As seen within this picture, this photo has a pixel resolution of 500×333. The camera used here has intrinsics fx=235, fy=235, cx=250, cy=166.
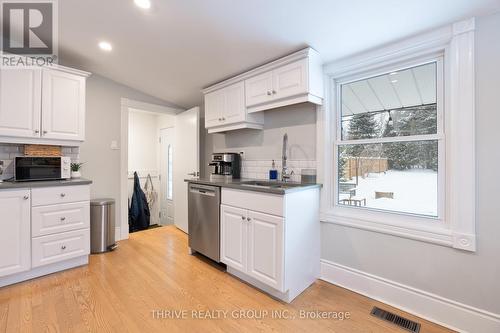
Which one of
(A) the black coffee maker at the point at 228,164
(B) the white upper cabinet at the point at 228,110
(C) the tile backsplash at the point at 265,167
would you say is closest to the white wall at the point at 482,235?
(C) the tile backsplash at the point at 265,167

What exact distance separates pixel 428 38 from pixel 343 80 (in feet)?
2.35

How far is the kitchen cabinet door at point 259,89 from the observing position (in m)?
2.43

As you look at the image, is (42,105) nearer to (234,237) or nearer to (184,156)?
(184,156)

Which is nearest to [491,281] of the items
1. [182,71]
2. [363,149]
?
[363,149]

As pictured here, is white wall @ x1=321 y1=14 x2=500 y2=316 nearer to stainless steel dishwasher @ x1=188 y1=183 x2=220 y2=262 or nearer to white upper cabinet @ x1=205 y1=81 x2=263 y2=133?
stainless steel dishwasher @ x1=188 y1=183 x2=220 y2=262

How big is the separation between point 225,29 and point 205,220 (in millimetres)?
1953

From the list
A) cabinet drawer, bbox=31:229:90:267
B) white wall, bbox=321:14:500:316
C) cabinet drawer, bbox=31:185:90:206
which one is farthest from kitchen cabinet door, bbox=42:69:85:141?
white wall, bbox=321:14:500:316

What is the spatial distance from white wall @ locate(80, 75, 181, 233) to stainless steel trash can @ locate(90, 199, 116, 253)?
39 centimetres

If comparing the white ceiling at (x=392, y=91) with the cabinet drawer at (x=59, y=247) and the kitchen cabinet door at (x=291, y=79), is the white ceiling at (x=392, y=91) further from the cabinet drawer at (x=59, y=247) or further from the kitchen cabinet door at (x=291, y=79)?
the cabinet drawer at (x=59, y=247)

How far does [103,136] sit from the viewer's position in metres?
3.40

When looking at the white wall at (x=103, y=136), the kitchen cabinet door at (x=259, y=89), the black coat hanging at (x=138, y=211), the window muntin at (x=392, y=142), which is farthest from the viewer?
the black coat hanging at (x=138, y=211)

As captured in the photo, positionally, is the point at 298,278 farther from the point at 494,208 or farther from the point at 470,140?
the point at 470,140

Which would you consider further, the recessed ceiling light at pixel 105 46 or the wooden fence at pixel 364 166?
the recessed ceiling light at pixel 105 46

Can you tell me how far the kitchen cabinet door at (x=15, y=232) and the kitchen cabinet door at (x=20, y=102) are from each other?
681mm
